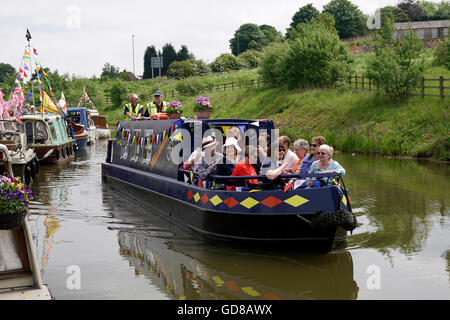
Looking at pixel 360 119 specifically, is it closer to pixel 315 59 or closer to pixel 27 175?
pixel 315 59

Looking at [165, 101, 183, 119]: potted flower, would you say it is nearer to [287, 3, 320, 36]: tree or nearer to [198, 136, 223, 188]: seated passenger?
[198, 136, 223, 188]: seated passenger

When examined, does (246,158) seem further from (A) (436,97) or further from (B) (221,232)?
(A) (436,97)

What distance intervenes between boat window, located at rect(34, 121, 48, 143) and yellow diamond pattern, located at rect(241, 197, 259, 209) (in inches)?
618

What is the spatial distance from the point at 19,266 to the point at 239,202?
3.46 metres

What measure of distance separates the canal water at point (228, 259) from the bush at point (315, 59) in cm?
2306

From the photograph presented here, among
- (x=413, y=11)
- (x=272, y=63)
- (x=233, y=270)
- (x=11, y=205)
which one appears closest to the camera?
(x=11, y=205)

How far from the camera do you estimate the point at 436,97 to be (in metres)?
25.5

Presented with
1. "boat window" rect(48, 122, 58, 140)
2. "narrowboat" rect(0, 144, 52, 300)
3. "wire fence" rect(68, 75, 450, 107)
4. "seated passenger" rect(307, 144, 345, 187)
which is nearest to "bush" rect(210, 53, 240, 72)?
"wire fence" rect(68, 75, 450, 107)

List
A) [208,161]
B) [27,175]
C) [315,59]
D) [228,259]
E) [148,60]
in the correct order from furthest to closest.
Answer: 1. [148,60]
2. [315,59]
3. [27,175]
4. [208,161]
5. [228,259]

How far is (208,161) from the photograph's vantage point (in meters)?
9.65

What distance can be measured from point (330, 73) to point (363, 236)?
84.9 ft

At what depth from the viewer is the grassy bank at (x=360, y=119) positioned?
71.9ft

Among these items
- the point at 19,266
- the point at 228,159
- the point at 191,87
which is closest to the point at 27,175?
the point at 228,159
